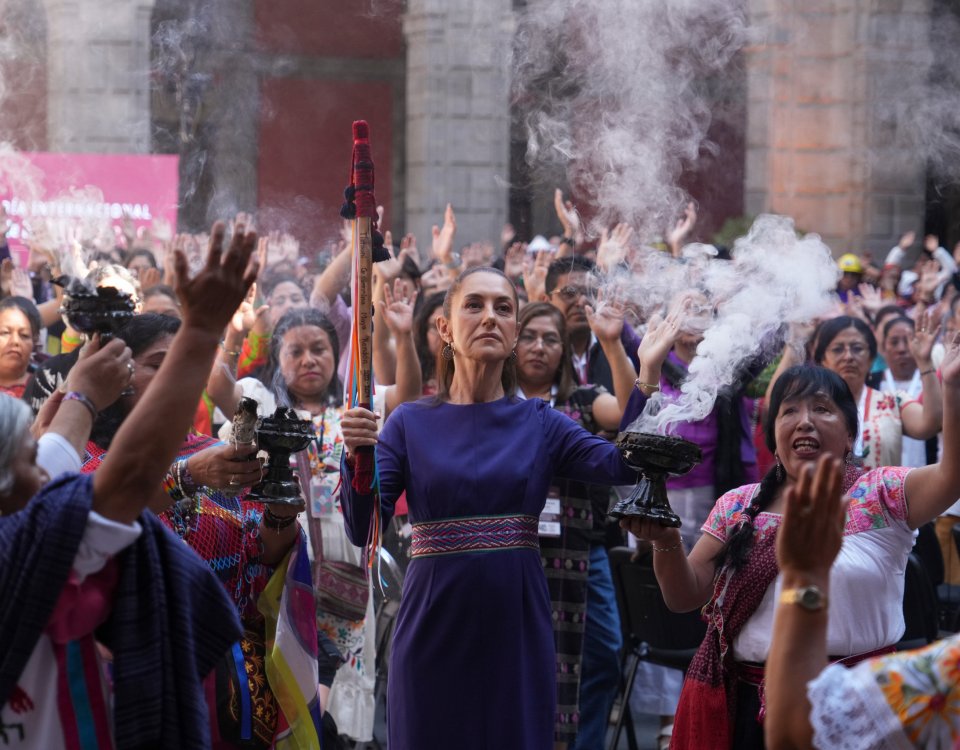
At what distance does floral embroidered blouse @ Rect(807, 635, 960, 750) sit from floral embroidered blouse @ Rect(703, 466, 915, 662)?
1.09 meters

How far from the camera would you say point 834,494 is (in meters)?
2.16

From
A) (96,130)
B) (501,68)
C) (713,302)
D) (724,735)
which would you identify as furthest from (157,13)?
(724,735)

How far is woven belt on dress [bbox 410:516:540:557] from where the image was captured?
3699 mm

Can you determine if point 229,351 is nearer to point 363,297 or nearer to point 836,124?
point 363,297

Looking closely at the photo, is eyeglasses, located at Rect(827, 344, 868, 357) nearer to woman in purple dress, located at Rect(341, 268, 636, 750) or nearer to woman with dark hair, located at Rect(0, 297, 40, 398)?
woman in purple dress, located at Rect(341, 268, 636, 750)

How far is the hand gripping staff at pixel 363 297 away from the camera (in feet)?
11.7

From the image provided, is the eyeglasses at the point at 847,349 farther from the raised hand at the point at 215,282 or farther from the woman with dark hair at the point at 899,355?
the raised hand at the point at 215,282

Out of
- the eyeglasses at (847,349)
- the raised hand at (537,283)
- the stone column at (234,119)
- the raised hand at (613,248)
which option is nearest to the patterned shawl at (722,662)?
the eyeglasses at (847,349)

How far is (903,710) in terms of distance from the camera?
6.78ft

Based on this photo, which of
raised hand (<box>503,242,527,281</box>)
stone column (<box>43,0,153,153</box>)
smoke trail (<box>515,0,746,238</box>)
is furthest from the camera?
stone column (<box>43,0,153,153</box>)

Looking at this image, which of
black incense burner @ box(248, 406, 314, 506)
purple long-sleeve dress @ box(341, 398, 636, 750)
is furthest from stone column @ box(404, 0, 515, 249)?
black incense burner @ box(248, 406, 314, 506)

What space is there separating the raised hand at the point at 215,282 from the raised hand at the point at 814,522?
1023mm

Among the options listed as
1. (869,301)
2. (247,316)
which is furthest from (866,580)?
(869,301)

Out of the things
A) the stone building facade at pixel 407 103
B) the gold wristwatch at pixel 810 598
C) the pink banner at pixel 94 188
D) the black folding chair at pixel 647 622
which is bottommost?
the black folding chair at pixel 647 622
